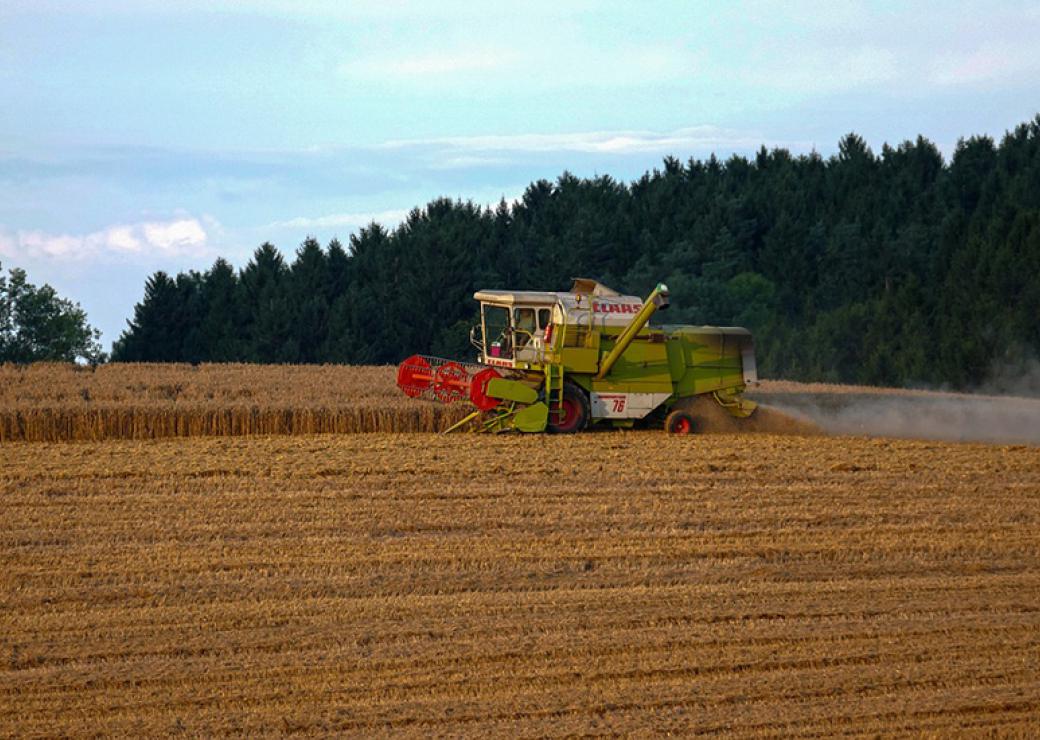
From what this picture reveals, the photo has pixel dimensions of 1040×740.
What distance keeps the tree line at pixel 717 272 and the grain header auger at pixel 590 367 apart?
28.8m

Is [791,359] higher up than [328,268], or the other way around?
[328,268]

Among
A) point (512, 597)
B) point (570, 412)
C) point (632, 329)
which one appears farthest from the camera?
point (570, 412)

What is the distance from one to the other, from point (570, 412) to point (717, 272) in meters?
45.4

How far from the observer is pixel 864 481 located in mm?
17312

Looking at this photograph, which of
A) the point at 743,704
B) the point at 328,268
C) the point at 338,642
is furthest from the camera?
the point at 328,268

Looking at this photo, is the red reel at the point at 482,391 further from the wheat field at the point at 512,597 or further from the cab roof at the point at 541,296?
the wheat field at the point at 512,597

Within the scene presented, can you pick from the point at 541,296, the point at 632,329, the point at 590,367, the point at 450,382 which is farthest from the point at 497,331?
the point at 632,329

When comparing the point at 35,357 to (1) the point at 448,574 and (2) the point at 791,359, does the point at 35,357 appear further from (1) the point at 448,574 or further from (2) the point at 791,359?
(1) the point at 448,574

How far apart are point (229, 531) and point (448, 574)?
2708 millimetres

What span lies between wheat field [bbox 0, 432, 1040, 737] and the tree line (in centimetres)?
3539

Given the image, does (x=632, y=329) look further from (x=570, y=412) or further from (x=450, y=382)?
(x=450, y=382)

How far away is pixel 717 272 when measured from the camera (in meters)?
66.1

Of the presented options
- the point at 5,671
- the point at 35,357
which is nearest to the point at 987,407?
the point at 5,671

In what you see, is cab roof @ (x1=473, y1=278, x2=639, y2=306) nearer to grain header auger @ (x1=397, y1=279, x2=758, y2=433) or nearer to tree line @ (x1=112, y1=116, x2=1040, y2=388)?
grain header auger @ (x1=397, y1=279, x2=758, y2=433)
